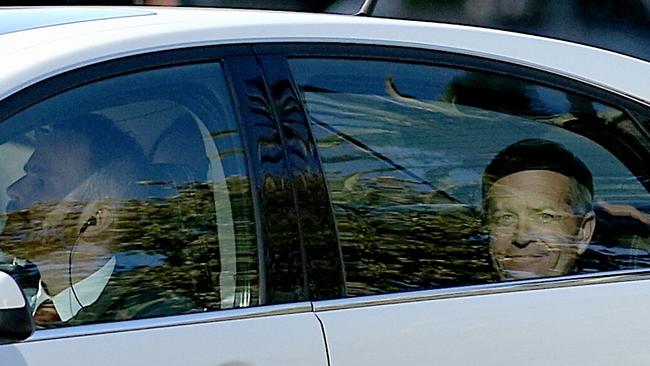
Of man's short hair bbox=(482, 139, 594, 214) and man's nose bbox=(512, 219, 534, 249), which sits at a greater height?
man's short hair bbox=(482, 139, 594, 214)

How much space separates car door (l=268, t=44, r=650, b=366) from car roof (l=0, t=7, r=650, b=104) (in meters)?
0.03

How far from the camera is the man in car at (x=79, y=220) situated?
7.47 feet

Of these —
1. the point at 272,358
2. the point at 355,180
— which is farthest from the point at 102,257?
the point at 355,180

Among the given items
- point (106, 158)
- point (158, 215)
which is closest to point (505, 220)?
point (158, 215)

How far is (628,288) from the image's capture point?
2604 millimetres

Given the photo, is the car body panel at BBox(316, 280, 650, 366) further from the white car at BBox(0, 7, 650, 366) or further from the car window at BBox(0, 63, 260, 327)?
the car window at BBox(0, 63, 260, 327)

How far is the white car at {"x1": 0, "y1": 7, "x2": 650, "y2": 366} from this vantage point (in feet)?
7.50

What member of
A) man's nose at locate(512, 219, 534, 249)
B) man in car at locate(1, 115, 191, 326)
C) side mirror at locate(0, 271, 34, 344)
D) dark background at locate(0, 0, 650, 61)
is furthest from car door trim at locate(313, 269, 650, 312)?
dark background at locate(0, 0, 650, 61)

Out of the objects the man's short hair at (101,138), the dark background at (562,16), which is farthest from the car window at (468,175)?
the dark background at (562,16)

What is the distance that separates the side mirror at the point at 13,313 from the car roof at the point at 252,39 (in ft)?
1.17

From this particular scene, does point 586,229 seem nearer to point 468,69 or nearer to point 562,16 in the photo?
point 468,69

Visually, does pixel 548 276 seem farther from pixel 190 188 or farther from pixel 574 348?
pixel 190 188

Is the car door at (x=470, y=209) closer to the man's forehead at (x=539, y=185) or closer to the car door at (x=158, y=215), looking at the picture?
the man's forehead at (x=539, y=185)

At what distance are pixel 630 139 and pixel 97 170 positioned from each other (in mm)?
1124
